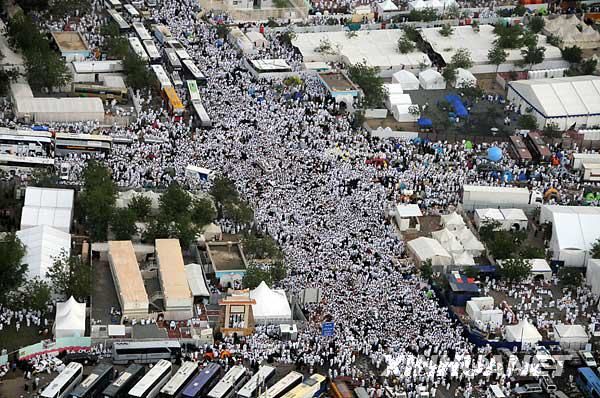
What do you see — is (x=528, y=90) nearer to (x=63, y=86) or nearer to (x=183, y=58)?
(x=183, y=58)

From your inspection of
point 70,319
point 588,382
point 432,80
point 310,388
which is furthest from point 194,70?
point 588,382

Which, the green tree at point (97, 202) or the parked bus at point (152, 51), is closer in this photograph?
the green tree at point (97, 202)

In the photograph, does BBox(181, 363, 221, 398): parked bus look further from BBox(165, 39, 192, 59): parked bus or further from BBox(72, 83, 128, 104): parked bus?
BBox(165, 39, 192, 59): parked bus

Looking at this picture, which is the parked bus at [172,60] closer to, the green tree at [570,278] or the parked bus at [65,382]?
the green tree at [570,278]

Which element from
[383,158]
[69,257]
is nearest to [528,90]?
[383,158]

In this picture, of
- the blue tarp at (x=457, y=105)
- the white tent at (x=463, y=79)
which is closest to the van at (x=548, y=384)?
the blue tarp at (x=457, y=105)

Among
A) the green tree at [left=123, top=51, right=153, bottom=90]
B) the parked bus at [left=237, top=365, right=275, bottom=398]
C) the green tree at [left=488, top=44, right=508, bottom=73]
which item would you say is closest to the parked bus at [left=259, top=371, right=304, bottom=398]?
the parked bus at [left=237, top=365, right=275, bottom=398]
